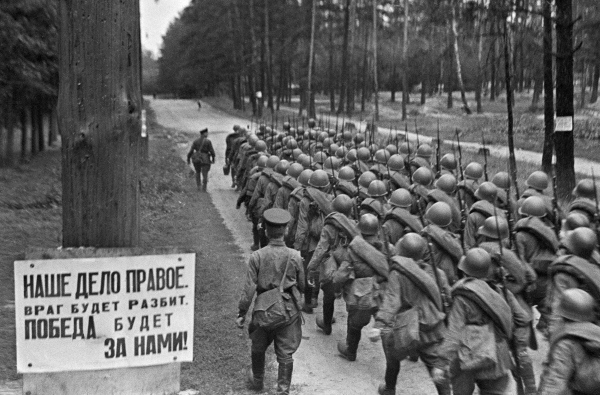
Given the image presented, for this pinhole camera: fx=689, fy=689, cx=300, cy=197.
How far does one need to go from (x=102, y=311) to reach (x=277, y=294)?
328 cm

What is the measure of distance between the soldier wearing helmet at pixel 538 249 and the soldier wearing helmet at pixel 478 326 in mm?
2062

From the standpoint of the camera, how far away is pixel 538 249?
7.91m

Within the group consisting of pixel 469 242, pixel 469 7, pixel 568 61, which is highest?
pixel 469 7

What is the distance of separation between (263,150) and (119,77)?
1361cm

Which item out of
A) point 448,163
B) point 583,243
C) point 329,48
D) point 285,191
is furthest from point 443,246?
point 329,48

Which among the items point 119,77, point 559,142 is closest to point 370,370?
point 119,77

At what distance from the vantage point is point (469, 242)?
8617 mm

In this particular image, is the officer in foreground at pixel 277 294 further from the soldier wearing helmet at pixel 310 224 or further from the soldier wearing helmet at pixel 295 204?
the soldier wearing helmet at pixel 295 204

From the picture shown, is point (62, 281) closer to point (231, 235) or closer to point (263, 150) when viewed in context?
point (231, 235)

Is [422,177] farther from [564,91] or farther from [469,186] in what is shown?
[564,91]

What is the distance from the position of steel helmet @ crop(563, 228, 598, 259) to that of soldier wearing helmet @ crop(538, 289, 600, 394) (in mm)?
1925

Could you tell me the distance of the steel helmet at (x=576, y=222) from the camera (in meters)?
7.64

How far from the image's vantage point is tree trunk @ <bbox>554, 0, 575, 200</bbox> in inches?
571

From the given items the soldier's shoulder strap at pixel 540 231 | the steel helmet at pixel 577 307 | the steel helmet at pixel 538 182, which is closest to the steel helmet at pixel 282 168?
the steel helmet at pixel 538 182
